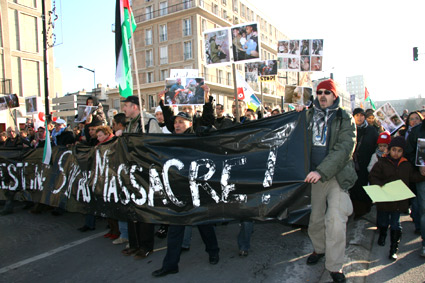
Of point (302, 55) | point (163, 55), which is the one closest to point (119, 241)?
point (302, 55)

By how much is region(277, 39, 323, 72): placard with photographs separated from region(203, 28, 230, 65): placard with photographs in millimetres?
2632

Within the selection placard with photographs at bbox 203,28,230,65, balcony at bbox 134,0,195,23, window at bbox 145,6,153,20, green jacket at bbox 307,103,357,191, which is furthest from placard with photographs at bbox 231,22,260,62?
window at bbox 145,6,153,20

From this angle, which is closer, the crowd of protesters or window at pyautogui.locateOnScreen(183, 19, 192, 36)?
the crowd of protesters

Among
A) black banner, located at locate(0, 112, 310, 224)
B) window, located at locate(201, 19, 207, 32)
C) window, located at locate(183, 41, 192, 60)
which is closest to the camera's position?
black banner, located at locate(0, 112, 310, 224)

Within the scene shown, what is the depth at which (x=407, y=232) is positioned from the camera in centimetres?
476

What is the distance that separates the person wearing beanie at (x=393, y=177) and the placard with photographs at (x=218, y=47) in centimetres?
344

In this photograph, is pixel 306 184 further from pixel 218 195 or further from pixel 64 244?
pixel 64 244

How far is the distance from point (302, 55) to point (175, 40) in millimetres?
36185

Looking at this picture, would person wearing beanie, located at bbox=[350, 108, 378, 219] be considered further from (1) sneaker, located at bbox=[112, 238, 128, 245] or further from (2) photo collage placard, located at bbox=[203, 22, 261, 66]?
(1) sneaker, located at bbox=[112, 238, 128, 245]

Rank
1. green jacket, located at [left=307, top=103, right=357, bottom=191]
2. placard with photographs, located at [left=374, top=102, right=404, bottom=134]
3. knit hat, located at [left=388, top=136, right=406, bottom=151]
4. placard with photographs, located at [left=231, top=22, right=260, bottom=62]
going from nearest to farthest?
green jacket, located at [left=307, top=103, right=357, bottom=191], knit hat, located at [left=388, top=136, right=406, bottom=151], placard with photographs, located at [left=231, top=22, right=260, bottom=62], placard with photographs, located at [left=374, top=102, right=404, bottom=134]

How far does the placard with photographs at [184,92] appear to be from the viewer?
257 inches

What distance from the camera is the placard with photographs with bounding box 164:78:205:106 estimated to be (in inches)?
257

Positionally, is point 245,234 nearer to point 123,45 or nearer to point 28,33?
point 123,45

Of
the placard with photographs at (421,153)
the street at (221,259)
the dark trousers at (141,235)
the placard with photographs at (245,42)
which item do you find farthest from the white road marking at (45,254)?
the placard with photographs at (421,153)
